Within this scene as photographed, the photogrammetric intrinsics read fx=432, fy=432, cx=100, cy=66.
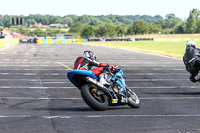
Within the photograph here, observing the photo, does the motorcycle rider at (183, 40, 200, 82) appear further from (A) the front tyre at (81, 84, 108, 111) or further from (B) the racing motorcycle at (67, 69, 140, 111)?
(A) the front tyre at (81, 84, 108, 111)

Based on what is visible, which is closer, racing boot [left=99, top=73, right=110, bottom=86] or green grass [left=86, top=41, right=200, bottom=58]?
racing boot [left=99, top=73, right=110, bottom=86]

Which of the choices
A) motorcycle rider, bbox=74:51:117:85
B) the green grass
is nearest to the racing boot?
motorcycle rider, bbox=74:51:117:85

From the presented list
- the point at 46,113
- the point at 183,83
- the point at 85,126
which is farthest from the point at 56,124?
the point at 183,83

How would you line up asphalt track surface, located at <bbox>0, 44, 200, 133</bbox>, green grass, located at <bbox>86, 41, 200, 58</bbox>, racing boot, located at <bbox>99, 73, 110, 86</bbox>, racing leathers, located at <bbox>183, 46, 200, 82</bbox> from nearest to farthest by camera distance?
asphalt track surface, located at <bbox>0, 44, 200, 133</bbox> < racing boot, located at <bbox>99, 73, 110, 86</bbox> < racing leathers, located at <bbox>183, 46, 200, 82</bbox> < green grass, located at <bbox>86, 41, 200, 58</bbox>

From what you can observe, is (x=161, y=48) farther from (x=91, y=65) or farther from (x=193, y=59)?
(x=91, y=65)

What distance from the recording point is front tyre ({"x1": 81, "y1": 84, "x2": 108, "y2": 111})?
31.6 feet

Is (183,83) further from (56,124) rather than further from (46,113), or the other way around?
(56,124)

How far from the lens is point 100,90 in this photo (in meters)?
9.88

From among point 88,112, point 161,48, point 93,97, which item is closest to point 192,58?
point 93,97

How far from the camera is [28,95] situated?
43.6ft

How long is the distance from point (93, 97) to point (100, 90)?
0.25m

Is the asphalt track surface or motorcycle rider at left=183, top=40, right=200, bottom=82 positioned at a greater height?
motorcycle rider at left=183, top=40, right=200, bottom=82

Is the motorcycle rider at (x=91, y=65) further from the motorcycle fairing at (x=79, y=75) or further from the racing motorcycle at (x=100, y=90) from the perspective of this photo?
the motorcycle fairing at (x=79, y=75)

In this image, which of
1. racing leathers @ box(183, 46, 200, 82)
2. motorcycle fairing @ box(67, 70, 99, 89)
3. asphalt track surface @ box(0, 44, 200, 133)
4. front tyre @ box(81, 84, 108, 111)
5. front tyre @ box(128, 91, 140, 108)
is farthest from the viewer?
racing leathers @ box(183, 46, 200, 82)
